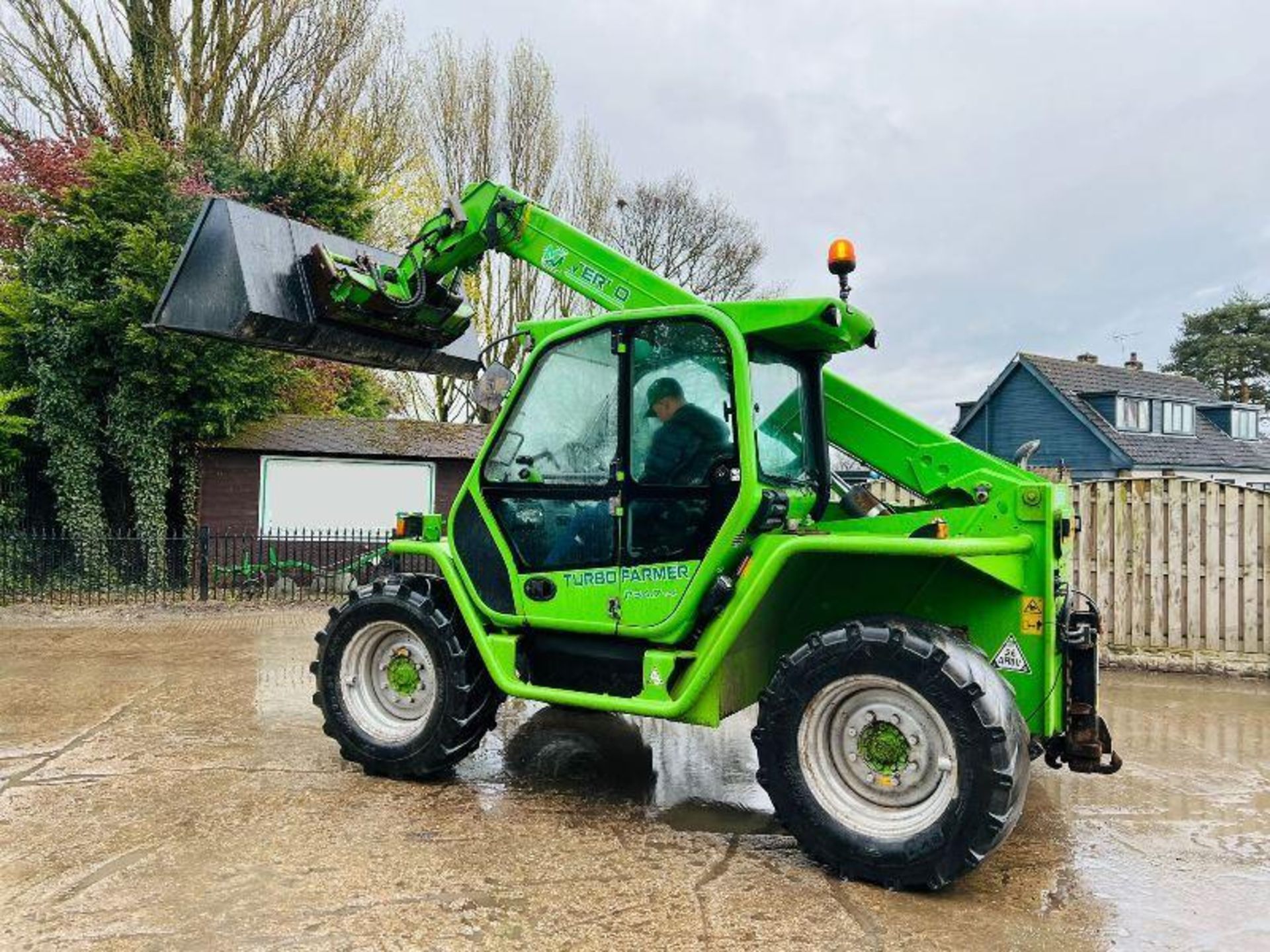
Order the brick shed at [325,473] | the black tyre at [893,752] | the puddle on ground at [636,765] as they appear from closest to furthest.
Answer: the black tyre at [893,752]
the puddle on ground at [636,765]
the brick shed at [325,473]

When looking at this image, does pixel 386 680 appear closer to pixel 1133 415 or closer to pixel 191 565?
pixel 191 565

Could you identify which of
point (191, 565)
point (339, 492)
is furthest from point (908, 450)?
point (191, 565)

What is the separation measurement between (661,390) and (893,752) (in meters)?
1.86

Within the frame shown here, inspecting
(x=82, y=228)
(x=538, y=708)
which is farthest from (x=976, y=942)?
(x=82, y=228)

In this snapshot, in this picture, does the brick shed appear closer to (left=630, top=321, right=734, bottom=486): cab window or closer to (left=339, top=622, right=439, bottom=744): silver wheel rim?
(left=339, top=622, right=439, bottom=744): silver wheel rim

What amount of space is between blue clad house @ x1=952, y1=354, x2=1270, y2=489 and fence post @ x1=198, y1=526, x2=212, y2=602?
22.7m

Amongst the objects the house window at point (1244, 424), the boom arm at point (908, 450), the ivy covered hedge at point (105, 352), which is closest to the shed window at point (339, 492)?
the ivy covered hedge at point (105, 352)

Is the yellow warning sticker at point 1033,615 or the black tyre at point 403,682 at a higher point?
the yellow warning sticker at point 1033,615

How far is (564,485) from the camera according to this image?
4477mm

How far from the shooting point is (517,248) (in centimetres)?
530

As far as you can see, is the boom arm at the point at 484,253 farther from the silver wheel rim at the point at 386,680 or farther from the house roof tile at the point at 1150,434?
the house roof tile at the point at 1150,434

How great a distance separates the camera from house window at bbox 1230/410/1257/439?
3167cm

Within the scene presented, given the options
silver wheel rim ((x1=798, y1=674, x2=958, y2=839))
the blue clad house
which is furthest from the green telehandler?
the blue clad house

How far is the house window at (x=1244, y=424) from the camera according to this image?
104 ft
